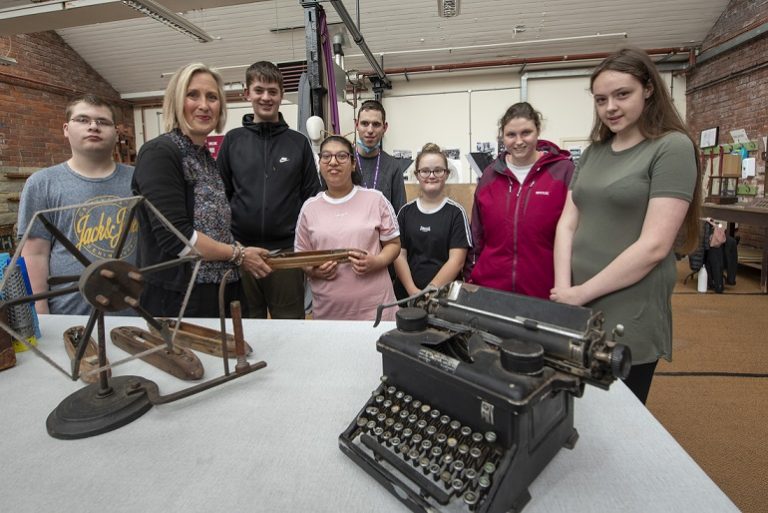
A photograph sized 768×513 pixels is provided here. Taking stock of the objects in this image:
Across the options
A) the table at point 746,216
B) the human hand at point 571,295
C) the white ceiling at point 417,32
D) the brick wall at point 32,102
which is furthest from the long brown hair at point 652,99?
the brick wall at point 32,102

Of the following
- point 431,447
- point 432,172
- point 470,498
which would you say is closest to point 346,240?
point 432,172

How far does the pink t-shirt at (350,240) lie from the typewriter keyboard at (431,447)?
982 mm

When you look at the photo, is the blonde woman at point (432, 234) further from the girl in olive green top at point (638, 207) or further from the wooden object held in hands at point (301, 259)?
the girl in olive green top at point (638, 207)

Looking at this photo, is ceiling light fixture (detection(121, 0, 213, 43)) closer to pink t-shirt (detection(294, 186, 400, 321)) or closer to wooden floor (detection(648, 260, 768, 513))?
pink t-shirt (detection(294, 186, 400, 321))

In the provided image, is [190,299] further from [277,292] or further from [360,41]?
[360,41]

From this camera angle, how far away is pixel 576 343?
76cm

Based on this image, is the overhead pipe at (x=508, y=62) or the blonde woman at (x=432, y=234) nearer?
the blonde woman at (x=432, y=234)

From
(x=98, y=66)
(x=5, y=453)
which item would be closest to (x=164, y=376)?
(x=5, y=453)

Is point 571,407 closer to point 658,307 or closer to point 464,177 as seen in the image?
point 658,307

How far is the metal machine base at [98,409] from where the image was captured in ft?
3.03

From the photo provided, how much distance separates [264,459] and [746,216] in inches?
223

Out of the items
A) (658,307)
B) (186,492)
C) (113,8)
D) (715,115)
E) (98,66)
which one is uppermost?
(98,66)

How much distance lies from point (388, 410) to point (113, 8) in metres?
6.00

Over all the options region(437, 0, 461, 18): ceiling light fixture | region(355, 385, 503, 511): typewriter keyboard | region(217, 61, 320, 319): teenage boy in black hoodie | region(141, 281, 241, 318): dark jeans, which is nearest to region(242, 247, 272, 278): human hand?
region(141, 281, 241, 318): dark jeans
